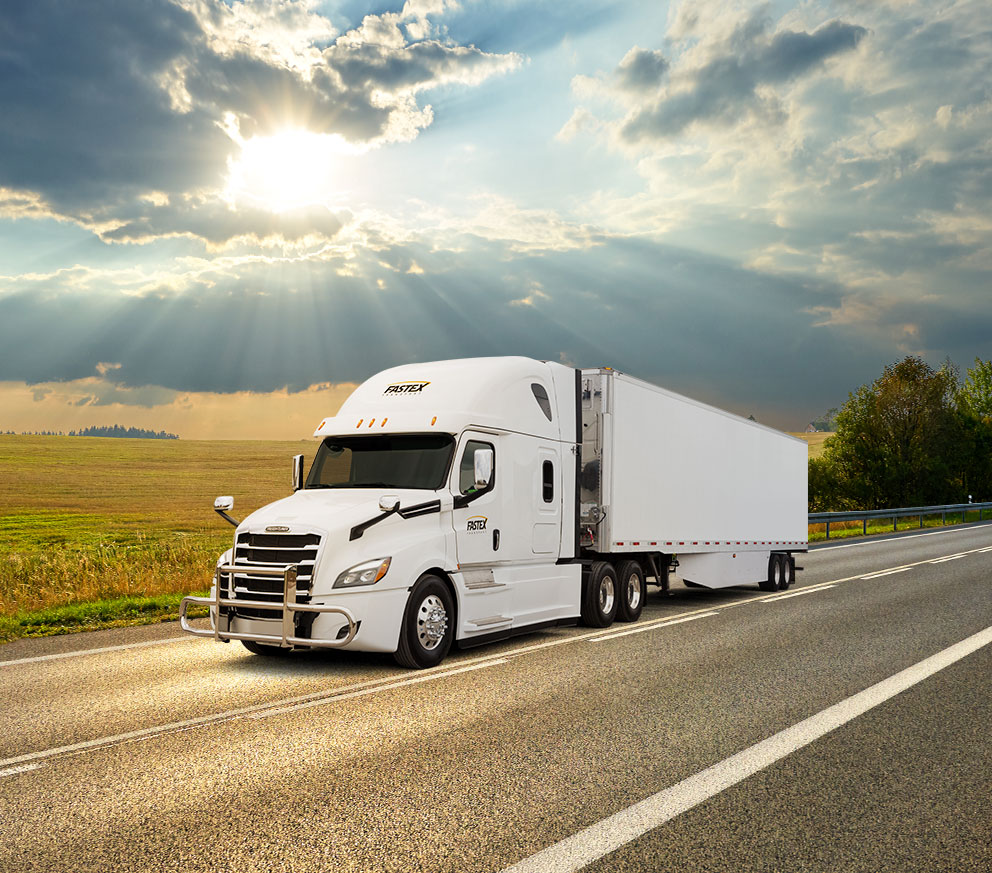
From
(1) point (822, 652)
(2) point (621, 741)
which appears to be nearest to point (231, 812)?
(2) point (621, 741)

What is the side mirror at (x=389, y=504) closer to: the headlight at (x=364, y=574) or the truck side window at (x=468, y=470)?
the headlight at (x=364, y=574)

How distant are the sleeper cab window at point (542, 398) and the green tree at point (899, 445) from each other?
5461 centimetres

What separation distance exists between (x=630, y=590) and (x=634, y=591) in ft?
0.42

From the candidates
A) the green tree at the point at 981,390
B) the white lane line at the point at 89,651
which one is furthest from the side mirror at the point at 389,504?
the green tree at the point at 981,390

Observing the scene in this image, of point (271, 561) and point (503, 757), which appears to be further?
point (271, 561)

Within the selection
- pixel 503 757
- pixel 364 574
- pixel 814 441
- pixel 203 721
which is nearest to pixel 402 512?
pixel 364 574

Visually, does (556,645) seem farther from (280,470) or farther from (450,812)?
(280,470)

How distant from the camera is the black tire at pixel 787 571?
1739 cm

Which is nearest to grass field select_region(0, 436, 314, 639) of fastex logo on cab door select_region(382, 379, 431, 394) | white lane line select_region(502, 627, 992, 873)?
fastex logo on cab door select_region(382, 379, 431, 394)

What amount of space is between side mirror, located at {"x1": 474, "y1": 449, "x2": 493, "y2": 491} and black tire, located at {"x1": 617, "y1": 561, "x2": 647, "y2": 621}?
3311 mm

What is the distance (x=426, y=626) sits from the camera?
338 inches

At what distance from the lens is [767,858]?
394 centimetres

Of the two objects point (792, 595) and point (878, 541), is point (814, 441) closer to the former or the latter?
point (878, 541)

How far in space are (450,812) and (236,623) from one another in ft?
15.0
